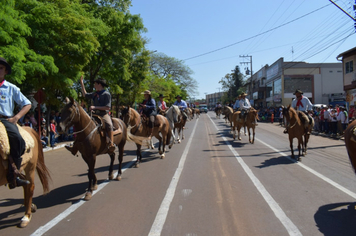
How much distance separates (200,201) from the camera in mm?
5559

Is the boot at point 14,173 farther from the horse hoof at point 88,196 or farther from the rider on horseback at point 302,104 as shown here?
the rider on horseback at point 302,104

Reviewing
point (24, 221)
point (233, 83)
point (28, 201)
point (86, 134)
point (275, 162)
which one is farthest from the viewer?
point (233, 83)

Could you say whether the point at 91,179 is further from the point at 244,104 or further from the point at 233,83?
the point at 233,83

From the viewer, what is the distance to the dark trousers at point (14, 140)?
4.25m

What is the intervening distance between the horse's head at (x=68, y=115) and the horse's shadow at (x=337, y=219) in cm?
499

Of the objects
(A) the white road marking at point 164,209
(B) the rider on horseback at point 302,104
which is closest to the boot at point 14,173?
(A) the white road marking at point 164,209

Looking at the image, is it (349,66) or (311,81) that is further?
(311,81)

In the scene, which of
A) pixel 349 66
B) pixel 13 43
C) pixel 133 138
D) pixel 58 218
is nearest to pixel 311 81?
pixel 349 66

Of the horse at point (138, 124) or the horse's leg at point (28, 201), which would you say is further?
the horse at point (138, 124)

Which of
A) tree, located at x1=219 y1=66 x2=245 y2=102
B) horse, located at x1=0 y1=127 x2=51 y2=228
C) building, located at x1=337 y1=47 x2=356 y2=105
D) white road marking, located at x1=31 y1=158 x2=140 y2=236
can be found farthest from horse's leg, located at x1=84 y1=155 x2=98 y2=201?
tree, located at x1=219 y1=66 x2=245 y2=102

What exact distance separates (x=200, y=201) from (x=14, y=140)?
11.6 feet

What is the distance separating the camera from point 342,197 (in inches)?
224

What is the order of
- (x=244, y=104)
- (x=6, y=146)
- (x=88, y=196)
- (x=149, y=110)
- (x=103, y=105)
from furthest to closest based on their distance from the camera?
(x=244, y=104) < (x=149, y=110) < (x=103, y=105) < (x=88, y=196) < (x=6, y=146)

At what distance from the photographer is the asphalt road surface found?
4.37 metres
